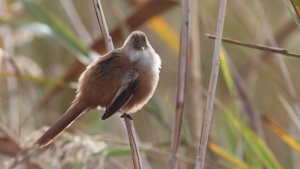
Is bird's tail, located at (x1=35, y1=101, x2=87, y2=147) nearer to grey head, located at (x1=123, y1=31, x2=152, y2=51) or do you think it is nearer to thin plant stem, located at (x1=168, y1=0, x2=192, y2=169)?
grey head, located at (x1=123, y1=31, x2=152, y2=51)

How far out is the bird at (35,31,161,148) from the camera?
2.49 metres

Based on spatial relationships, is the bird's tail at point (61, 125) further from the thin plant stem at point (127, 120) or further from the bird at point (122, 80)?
the thin plant stem at point (127, 120)

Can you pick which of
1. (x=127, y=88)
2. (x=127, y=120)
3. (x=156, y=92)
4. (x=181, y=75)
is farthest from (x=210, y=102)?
(x=156, y=92)

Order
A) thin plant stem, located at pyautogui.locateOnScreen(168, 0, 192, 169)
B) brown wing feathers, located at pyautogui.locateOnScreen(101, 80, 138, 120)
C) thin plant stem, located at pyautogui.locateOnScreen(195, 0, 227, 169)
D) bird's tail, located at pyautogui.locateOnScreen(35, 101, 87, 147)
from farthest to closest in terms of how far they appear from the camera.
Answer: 1. brown wing feathers, located at pyautogui.locateOnScreen(101, 80, 138, 120)
2. bird's tail, located at pyautogui.locateOnScreen(35, 101, 87, 147)
3. thin plant stem, located at pyautogui.locateOnScreen(168, 0, 192, 169)
4. thin plant stem, located at pyautogui.locateOnScreen(195, 0, 227, 169)

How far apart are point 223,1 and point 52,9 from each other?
249 cm

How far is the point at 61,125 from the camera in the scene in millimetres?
2295

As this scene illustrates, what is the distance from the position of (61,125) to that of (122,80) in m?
0.35

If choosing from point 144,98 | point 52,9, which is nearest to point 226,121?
point 144,98

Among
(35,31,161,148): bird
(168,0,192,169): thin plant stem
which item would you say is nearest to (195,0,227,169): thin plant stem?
(168,0,192,169): thin plant stem

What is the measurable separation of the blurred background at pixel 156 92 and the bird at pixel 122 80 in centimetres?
10

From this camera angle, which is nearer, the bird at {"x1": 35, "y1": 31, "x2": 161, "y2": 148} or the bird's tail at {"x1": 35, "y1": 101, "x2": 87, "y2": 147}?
the bird's tail at {"x1": 35, "y1": 101, "x2": 87, "y2": 147}

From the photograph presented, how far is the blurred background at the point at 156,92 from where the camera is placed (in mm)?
2455

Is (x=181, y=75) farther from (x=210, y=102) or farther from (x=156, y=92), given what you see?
(x=156, y=92)

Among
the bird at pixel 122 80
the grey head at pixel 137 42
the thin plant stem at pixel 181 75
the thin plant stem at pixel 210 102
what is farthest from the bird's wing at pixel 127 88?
the thin plant stem at pixel 210 102
